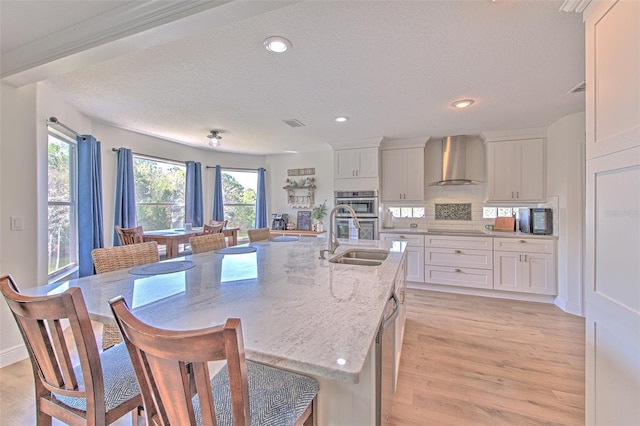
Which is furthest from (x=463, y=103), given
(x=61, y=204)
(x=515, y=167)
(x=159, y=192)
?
(x=159, y=192)

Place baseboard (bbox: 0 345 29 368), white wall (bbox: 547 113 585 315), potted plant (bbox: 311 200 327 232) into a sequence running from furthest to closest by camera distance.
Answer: potted plant (bbox: 311 200 327 232), white wall (bbox: 547 113 585 315), baseboard (bbox: 0 345 29 368)

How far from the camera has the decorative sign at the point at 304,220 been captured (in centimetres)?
541

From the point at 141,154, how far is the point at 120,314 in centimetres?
439

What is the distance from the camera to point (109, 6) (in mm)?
1490

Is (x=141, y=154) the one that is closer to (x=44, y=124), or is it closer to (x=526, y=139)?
Result: (x=44, y=124)

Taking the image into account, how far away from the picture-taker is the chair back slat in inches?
20.6

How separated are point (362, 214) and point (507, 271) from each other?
7.06 feet

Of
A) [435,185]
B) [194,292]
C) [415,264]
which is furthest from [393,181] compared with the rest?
[194,292]

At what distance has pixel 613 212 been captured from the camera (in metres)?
1.10

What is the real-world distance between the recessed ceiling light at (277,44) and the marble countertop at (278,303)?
1.46 meters

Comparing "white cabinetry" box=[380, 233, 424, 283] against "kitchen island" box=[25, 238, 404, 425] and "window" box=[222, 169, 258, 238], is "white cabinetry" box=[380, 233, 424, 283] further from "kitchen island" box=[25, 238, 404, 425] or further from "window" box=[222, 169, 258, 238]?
"window" box=[222, 169, 258, 238]

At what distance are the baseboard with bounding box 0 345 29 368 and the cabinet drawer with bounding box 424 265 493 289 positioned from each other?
447 cm

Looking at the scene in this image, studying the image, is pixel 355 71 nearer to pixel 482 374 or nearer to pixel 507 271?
pixel 482 374

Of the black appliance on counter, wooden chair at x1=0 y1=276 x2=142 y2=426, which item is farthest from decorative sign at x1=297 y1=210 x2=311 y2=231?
wooden chair at x1=0 y1=276 x2=142 y2=426
